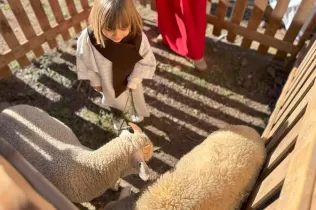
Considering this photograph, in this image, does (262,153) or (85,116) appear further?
(85,116)

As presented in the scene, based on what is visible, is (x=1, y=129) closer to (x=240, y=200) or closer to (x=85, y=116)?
(x=85, y=116)

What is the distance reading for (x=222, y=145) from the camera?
6.95ft

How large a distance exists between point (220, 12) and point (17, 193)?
2.97 meters

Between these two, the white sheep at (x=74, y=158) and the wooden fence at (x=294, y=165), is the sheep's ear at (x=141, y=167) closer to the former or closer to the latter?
the white sheep at (x=74, y=158)

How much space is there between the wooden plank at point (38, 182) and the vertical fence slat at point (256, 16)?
275 centimetres

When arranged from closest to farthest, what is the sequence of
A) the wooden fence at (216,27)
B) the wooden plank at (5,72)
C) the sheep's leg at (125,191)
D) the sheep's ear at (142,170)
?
the sheep's ear at (142,170) < the sheep's leg at (125,191) < the wooden fence at (216,27) < the wooden plank at (5,72)

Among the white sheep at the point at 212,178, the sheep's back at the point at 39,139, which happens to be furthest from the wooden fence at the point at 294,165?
the sheep's back at the point at 39,139

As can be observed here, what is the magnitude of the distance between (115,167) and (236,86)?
194cm

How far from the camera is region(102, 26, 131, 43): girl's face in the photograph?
184 centimetres

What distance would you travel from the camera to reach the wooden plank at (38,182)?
3.88ft

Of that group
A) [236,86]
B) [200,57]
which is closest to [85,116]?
[200,57]

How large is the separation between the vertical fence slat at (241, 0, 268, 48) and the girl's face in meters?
1.81

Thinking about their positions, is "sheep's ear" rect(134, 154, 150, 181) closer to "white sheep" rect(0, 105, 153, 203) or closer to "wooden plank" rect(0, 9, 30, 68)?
"white sheep" rect(0, 105, 153, 203)

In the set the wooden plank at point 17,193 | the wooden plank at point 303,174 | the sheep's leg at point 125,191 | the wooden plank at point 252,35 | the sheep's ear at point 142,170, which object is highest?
the wooden plank at point 17,193
